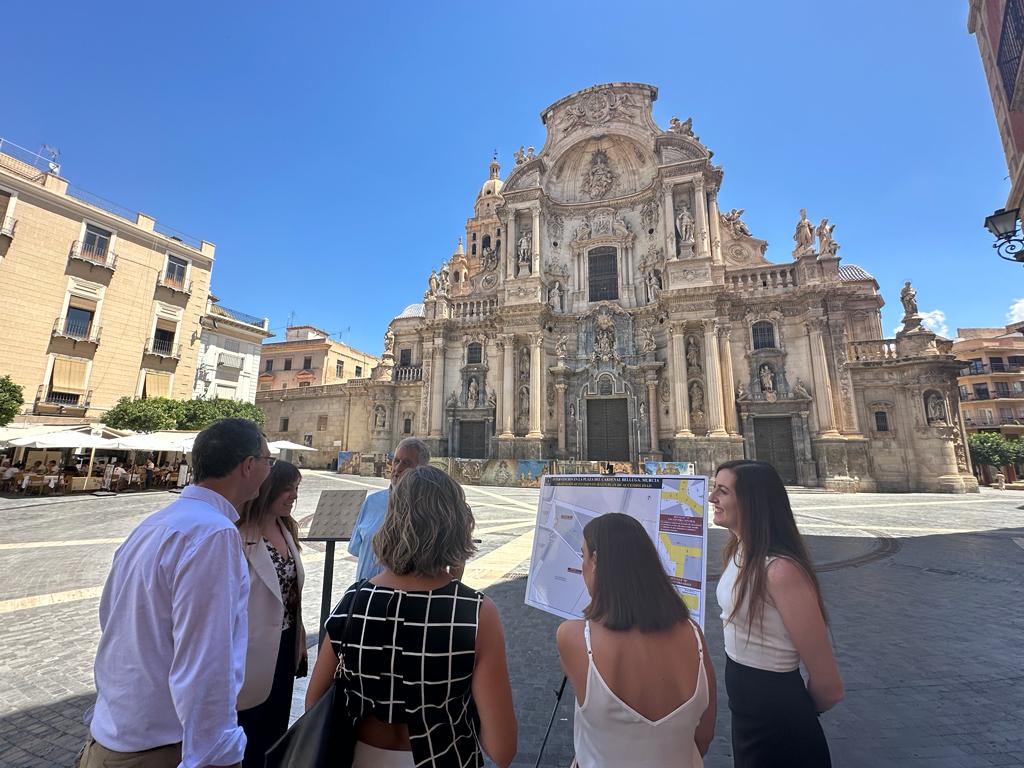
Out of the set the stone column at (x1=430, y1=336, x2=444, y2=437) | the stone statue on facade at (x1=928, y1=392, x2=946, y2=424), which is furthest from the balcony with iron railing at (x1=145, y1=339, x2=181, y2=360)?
the stone statue on facade at (x1=928, y1=392, x2=946, y2=424)

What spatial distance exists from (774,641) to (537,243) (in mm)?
25663

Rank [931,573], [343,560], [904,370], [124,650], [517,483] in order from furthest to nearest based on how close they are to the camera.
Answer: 1. [517,483]
2. [904,370]
3. [343,560]
4. [931,573]
5. [124,650]

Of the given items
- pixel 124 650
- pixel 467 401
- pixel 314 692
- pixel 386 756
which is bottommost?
pixel 386 756

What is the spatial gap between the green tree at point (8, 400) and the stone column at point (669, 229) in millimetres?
27626

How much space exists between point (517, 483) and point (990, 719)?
18.6 metres

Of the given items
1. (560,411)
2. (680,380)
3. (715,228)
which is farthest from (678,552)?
(715,228)

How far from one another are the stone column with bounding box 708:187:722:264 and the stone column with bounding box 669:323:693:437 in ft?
14.5

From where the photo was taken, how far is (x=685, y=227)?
2316cm

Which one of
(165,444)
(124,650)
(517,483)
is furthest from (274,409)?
(124,650)

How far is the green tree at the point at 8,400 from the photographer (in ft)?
48.6

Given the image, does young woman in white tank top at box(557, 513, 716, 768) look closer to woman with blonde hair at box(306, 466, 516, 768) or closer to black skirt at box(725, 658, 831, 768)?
woman with blonde hair at box(306, 466, 516, 768)

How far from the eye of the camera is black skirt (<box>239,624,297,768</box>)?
2287mm

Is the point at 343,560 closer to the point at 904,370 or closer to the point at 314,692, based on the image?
the point at 314,692

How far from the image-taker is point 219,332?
26312 millimetres
